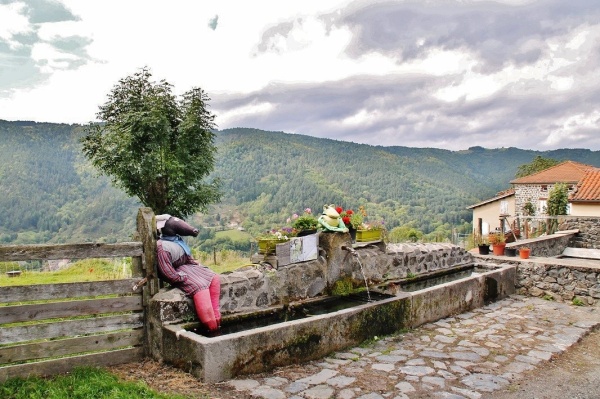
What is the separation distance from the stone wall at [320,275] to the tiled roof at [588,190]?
831 inches

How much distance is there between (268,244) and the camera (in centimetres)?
635

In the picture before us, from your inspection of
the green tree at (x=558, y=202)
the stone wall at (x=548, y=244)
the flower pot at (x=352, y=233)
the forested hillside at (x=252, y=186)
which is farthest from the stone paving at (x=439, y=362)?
the forested hillside at (x=252, y=186)

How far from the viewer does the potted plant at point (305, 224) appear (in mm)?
6859

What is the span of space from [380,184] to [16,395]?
241ft

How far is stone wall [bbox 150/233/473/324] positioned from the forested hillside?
33.4 metres

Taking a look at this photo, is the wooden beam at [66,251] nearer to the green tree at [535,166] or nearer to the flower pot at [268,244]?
the flower pot at [268,244]

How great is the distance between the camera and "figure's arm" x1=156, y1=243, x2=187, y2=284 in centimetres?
511

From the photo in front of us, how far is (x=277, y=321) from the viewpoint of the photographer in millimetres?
5793

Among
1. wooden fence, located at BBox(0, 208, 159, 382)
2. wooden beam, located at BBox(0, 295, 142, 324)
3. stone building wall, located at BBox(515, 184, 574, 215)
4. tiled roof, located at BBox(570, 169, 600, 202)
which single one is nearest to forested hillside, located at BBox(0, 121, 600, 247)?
stone building wall, located at BBox(515, 184, 574, 215)

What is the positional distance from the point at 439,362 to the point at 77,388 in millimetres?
3794

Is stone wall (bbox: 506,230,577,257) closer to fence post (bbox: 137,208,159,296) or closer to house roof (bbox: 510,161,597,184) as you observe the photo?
fence post (bbox: 137,208,159,296)

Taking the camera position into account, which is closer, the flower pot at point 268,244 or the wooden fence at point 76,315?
the wooden fence at point 76,315

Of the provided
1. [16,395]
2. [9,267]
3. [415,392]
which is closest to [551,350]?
[415,392]

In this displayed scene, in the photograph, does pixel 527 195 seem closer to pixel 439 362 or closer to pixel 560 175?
pixel 560 175
